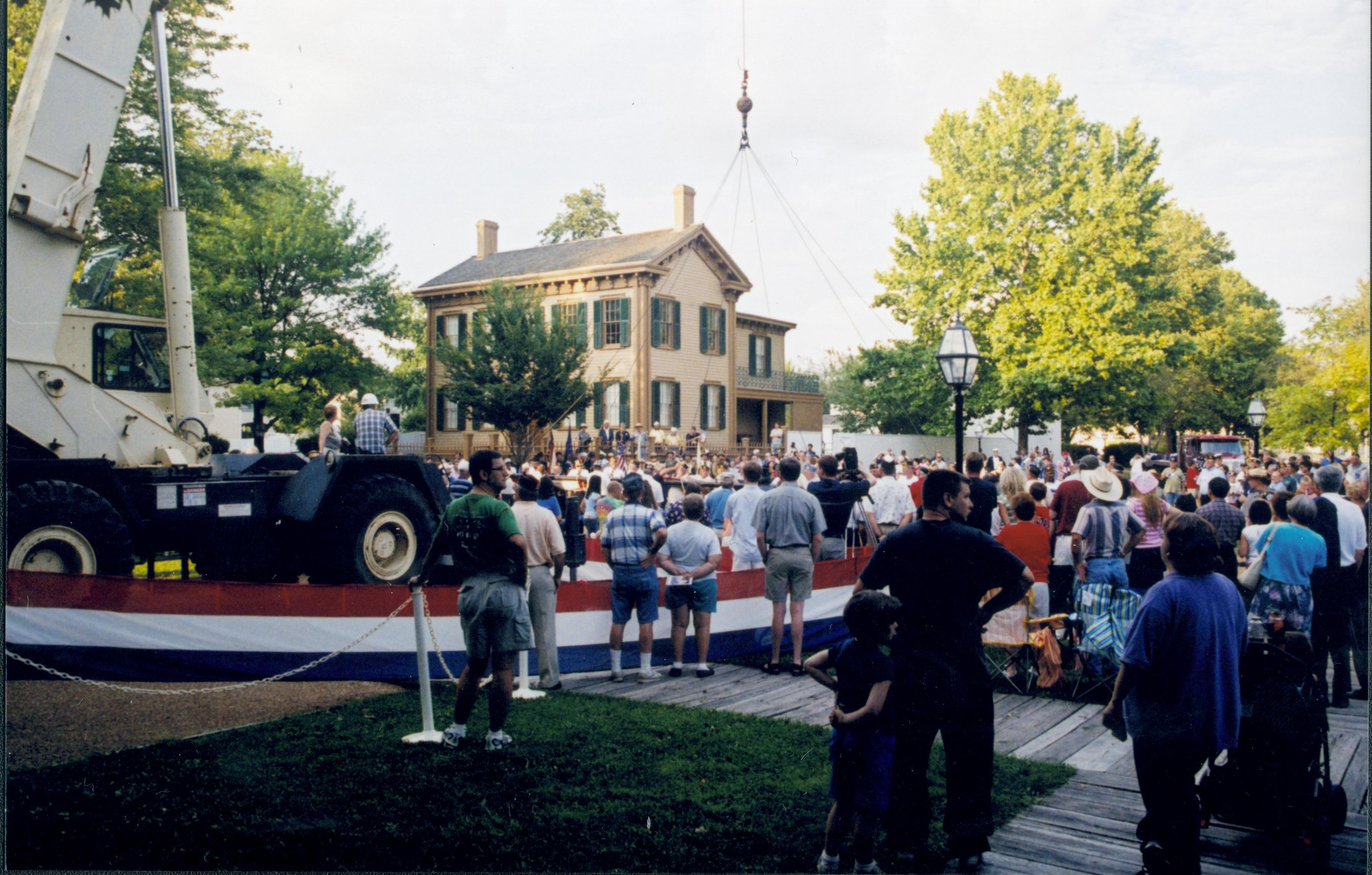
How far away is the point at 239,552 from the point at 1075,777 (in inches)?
284

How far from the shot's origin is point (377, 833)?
4336 mm

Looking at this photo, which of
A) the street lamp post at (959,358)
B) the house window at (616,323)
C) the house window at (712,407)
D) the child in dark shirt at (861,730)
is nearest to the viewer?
the child in dark shirt at (861,730)

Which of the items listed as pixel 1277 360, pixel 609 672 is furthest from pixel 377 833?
pixel 1277 360

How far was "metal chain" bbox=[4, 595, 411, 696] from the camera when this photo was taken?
19.9 ft

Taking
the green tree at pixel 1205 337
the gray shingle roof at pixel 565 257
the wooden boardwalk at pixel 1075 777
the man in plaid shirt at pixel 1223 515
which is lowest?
the wooden boardwalk at pixel 1075 777

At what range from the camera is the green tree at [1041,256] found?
15.0 meters

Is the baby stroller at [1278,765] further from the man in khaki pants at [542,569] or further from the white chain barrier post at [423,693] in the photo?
the man in khaki pants at [542,569]

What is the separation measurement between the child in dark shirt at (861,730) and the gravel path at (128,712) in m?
3.59

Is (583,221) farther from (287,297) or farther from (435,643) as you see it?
(435,643)

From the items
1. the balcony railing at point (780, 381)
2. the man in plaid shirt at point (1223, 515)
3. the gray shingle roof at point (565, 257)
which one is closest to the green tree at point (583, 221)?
the gray shingle roof at point (565, 257)

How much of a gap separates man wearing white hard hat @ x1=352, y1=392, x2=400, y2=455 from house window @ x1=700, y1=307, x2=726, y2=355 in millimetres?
11976

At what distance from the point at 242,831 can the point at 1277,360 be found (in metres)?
16.0

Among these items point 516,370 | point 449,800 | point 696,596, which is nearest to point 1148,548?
point 696,596

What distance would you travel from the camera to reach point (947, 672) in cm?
399
